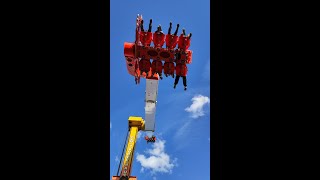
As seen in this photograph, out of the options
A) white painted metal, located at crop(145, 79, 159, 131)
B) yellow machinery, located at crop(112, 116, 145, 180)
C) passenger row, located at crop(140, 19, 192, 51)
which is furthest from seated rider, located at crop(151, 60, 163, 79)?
yellow machinery, located at crop(112, 116, 145, 180)

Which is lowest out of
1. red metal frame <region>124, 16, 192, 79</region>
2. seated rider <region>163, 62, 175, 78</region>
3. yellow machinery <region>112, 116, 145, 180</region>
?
yellow machinery <region>112, 116, 145, 180</region>

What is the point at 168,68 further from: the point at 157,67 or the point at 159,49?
the point at 159,49

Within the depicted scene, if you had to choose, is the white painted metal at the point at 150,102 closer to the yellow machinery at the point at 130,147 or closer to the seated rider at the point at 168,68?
the yellow machinery at the point at 130,147

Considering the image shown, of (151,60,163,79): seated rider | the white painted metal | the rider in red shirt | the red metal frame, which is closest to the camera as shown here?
the rider in red shirt

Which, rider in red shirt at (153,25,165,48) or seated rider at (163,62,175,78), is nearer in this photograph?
rider in red shirt at (153,25,165,48)

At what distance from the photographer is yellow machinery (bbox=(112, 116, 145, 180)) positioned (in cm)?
1020

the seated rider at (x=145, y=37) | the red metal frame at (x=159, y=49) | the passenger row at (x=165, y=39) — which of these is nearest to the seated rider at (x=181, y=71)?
the red metal frame at (x=159, y=49)

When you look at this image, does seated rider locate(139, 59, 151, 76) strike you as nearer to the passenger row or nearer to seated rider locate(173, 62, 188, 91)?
the passenger row

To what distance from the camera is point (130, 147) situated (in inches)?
444
